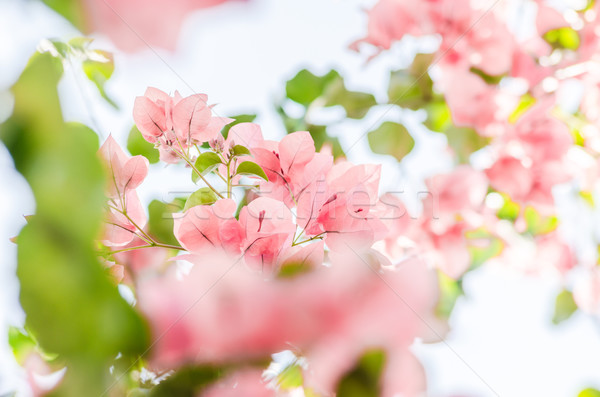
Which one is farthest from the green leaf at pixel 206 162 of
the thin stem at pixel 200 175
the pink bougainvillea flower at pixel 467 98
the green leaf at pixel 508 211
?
the green leaf at pixel 508 211

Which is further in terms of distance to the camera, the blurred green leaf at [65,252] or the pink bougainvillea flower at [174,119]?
the pink bougainvillea flower at [174,119]

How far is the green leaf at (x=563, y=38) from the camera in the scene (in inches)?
23.2

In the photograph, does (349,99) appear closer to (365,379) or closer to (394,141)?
(394,141)

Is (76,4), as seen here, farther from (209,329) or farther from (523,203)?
(523,203)

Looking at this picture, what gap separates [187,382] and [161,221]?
289 mm

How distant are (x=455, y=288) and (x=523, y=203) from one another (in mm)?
132

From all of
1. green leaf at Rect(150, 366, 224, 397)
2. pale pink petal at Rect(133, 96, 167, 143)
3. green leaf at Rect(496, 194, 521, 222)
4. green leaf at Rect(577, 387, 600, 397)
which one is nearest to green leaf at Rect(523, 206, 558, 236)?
green leaf at Rect(496, 194, 521, 222)

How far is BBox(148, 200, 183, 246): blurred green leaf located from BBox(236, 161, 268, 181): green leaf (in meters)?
0.11

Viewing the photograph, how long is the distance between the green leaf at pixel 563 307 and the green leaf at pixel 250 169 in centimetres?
53

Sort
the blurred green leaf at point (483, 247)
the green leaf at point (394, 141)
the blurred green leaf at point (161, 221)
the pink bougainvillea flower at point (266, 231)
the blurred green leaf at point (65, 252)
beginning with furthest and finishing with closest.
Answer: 1. the blurred green leaf at point (483, 247)
2. the green leaf at point (394, 141)
3. the blurred green leaf at point (161, 221)
4. the pink bougainvillea flower at point (266, 231)
5. the blurred green leaf at point (65, 252)

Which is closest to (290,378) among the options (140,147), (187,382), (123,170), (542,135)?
(187,382)

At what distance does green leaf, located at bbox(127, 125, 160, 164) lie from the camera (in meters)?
0.38

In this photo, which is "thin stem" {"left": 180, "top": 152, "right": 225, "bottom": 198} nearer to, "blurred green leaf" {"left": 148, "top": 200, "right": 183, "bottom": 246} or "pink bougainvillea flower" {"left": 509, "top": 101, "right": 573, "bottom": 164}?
"blurred green leaf" {"left": 148, "top": 200, "right": 183, "bottom": 246}

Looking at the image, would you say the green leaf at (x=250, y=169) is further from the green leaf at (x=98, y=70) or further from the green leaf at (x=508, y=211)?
the green leaf at (x=508, y=211)
